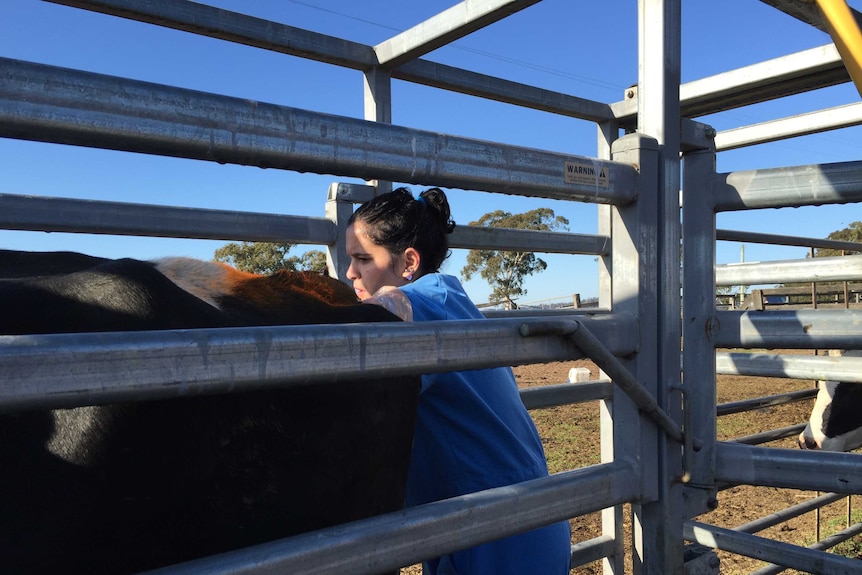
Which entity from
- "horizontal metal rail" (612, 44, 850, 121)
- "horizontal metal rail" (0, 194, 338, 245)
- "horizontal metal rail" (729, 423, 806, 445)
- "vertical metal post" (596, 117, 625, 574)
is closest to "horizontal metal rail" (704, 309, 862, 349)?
"horizontal metal rail" (612, 44, 850, 121)

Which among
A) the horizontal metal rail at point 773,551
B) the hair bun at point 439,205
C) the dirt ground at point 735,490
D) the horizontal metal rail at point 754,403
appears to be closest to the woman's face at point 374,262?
the hair bun at point 439,205

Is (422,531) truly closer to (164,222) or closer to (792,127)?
(164,222)

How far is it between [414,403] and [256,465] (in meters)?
0.43

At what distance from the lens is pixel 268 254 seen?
22.5 meters

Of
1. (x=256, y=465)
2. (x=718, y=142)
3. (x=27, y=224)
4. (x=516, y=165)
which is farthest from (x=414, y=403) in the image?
(x=718, y=142)

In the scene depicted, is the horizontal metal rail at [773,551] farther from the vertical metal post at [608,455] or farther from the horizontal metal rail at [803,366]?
the vertical metal post at [608,455]

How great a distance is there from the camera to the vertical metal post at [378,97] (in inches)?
100

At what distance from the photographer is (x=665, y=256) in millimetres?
1543

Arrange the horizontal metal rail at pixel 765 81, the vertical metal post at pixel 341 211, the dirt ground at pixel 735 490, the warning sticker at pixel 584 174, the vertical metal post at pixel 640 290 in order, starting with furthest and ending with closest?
1. the dirt ground at pixel 735 490
2. the vertical metal post at pixel 341 211
3. the horizontal metal rail at pixel 765 81
4. the vertical metal post at pixel 640 290
5. the warning sticker at pixel 584 174

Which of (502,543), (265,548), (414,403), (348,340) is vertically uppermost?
(348,340)

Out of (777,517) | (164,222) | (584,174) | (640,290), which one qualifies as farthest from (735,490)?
(164,222)

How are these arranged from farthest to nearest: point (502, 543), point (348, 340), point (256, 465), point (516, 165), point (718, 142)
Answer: point (718, 142), point (502, 543), point (516, 165), point (256, 465), point (348, 340)

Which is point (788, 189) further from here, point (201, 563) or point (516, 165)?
point (201, 563)

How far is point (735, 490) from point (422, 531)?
5.94 m
